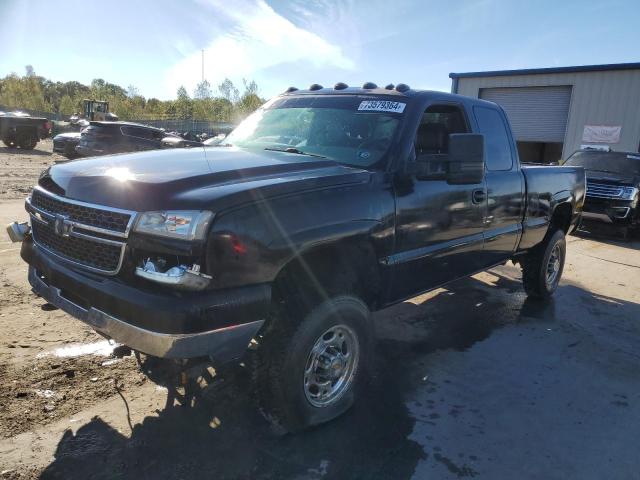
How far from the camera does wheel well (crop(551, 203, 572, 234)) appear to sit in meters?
5.78

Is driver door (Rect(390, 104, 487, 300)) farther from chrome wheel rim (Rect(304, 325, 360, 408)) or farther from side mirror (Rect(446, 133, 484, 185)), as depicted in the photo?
chrome wheel rim (Rect(304, 325, 360, 408))

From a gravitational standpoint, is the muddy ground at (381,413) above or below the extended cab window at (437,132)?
below

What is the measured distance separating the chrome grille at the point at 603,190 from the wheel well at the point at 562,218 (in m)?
5.25

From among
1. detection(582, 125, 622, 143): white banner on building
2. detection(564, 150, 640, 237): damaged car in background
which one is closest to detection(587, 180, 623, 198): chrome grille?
detection(564, 150, 640, 237): damaged car in background

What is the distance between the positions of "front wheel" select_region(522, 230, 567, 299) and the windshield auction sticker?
117 inches

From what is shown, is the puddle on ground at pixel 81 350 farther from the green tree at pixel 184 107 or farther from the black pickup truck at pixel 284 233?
the green tree at pixel 184 107

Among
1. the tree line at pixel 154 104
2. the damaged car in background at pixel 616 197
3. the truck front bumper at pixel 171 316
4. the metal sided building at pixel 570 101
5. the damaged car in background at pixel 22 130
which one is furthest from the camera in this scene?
the tree line at pixel 154 104

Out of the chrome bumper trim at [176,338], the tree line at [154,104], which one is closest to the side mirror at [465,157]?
the chrome bumper trim at [176,338]

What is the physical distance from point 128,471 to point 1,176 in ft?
43.0

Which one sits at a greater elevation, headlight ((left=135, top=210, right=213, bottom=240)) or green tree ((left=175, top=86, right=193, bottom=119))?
green tree ((left=175, top=86, right=193, bottom=119))

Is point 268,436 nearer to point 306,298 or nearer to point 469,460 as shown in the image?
point 306,298

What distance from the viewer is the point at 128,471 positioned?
99.4 inches

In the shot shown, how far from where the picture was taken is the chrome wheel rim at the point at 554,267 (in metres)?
5.87

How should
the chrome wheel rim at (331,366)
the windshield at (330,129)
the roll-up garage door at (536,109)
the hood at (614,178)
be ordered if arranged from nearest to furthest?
1. the chrome wheel rim at (331,366)
2. the windshield at (330,129)
3. the hood at (614,178)
4. the roll-up garage door at (536,109)
